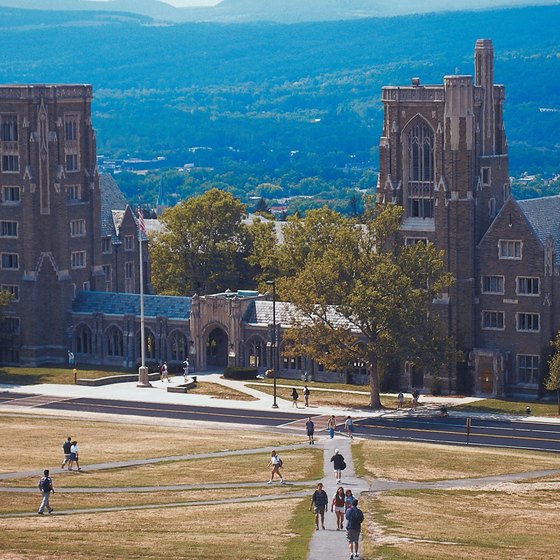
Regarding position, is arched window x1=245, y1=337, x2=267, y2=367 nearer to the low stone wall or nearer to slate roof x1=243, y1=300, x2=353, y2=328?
slate roof x1=243, y1=300, x2=353, y2=328

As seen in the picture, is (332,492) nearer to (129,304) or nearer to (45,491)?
(45,491)

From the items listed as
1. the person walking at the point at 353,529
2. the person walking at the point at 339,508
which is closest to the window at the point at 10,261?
the person walking at the point at 339,508

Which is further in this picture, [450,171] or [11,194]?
[11,194]

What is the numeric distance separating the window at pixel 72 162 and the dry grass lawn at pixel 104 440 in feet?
121

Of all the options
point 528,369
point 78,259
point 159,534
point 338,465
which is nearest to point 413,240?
point 528,369

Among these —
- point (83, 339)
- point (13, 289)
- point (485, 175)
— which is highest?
point (485, 175)

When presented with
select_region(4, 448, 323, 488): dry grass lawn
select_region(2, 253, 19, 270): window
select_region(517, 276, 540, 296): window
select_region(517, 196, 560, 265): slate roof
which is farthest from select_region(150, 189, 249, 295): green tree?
select_region(4, 448, 323, 488): dry grass lawn

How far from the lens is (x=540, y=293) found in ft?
426

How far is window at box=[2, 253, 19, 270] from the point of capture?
494 feet

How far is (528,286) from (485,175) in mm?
9351

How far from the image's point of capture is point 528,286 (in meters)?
131

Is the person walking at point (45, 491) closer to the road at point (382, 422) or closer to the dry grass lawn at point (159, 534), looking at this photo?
the dry grass lawn at point (159, 534)

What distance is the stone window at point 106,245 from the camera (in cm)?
16168

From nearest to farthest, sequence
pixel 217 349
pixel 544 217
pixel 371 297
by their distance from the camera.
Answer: pixel 371 297, pixel 544 217, pixel 217 349
